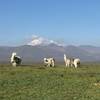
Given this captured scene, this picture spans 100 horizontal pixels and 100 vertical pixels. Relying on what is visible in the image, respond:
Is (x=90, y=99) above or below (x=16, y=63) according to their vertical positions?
below

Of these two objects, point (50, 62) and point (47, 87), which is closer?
point (47, 87)

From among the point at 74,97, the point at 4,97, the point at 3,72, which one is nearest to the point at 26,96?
the point at 4,97

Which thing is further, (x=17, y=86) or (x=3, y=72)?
(x=3, y=72)

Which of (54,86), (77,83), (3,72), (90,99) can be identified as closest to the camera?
(90,99)

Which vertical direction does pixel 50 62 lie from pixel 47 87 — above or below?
above

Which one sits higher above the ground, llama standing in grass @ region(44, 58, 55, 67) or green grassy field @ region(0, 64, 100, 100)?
llama standing in grass @ region(44, 58, 55, 67)

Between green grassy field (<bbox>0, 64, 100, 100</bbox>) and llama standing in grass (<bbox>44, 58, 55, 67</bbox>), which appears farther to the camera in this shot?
llama standing in grass (<bbox>44, 58, 55, 67</bbox>)

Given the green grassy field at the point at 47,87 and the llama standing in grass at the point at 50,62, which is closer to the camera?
the green grassy field at the point at 47,87

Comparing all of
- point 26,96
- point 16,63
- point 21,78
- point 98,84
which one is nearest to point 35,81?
point 21,78

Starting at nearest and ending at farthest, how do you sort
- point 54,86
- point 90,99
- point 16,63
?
point 90,99, point 54,86, point 16,63

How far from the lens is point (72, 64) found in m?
62.5

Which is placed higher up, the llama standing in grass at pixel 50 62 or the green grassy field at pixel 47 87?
the llama standing in grass at pixel 50 62

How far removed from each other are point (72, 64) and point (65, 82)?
25002 millimetres

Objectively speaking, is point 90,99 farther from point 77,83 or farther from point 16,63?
point 16,63
